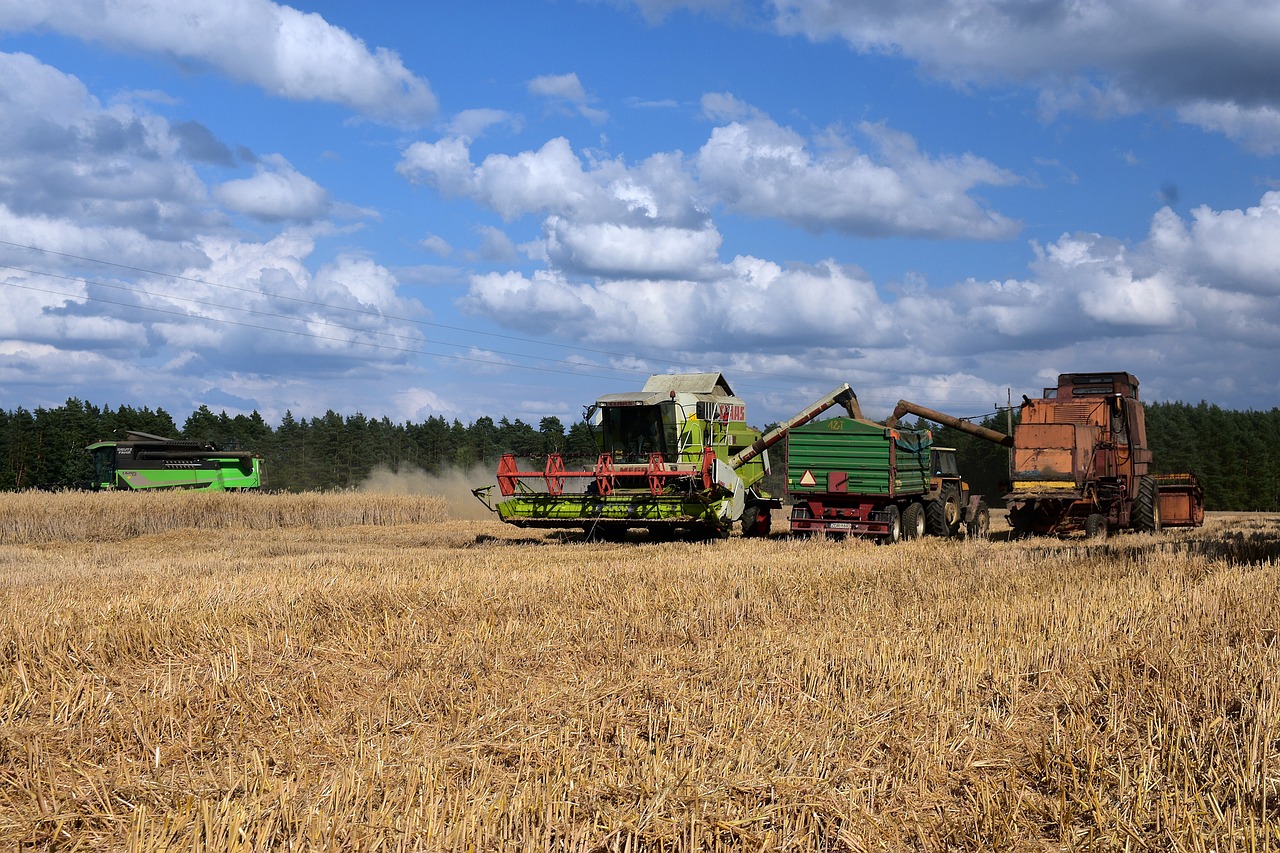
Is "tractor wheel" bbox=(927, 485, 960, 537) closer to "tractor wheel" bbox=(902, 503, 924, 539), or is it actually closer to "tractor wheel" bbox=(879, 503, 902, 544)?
"tractor wheel" bbox=(902, 503, 924, 539)

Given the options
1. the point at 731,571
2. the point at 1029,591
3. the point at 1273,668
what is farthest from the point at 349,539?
the point at 1273,668

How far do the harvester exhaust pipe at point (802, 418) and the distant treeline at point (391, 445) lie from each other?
30.3 meters

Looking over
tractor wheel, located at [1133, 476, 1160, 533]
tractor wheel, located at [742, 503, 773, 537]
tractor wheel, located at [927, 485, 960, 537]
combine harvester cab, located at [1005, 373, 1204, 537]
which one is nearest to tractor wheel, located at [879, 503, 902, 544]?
tractor wheel, located at [927, 485, 960, 537]

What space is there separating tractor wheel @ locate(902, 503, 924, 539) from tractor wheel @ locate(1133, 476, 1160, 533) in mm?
4283

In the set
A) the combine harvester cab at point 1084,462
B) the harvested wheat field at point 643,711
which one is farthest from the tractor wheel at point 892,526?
the harvested wheat field at point 643,711

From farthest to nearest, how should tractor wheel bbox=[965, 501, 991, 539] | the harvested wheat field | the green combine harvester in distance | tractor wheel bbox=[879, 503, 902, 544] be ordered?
the green combine harvester in distance < tractor wheel bbox=[965, 501, 991, 539] < tractor wheel bbox=[879, 503, 902, 544] < the harvested wheat field

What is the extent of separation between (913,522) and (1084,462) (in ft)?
9.90

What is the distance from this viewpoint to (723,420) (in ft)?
68.3

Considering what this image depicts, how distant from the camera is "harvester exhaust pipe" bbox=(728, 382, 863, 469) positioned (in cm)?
2016

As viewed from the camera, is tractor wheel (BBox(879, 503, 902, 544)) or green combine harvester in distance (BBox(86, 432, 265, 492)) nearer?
tractor wheel (BBox(879, 503, 902, 544))

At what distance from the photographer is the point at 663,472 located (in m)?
18.0

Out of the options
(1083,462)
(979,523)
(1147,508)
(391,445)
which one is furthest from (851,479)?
(391,445)

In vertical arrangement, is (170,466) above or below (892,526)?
above

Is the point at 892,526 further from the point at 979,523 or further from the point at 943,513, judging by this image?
the point at 979,523
